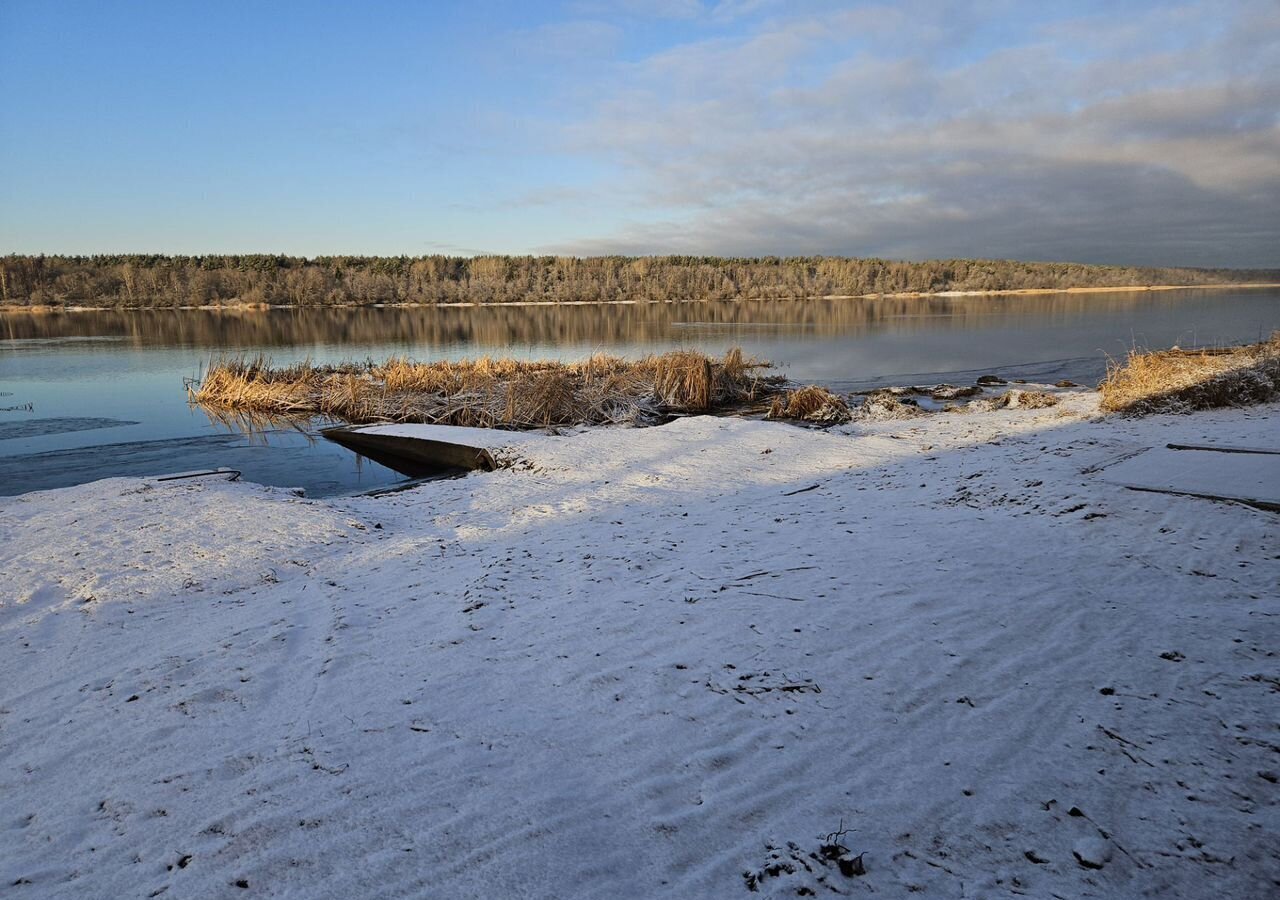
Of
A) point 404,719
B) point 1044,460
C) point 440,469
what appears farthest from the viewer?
point 440,469

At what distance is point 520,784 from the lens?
3.07 metres

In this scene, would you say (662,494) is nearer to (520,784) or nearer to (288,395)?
(520,784)

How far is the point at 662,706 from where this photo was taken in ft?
12.1

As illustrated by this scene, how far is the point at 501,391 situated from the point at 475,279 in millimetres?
115438

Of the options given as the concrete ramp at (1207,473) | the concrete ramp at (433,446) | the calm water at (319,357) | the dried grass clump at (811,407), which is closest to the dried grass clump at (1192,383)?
the concrete ramp at (1207,473)

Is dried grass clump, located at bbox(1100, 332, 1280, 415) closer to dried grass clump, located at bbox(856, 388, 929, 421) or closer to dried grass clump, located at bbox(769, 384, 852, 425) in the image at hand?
→ dried grass clump, located at bbox(856, 388, 929, 421)

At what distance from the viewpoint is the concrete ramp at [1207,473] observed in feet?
19.5

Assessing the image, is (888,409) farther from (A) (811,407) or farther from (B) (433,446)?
(B) (433,446)

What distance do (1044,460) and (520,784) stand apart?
8.07 metres

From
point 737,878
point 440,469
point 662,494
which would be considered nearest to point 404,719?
point 737,878

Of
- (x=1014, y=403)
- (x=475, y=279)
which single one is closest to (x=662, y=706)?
(x=1014, y=403)

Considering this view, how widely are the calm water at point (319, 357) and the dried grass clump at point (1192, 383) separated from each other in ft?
33.2

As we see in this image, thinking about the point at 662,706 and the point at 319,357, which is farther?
the point at 319,357

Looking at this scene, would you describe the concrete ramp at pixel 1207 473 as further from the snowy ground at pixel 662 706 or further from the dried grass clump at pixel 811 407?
the dried grass clump at pixel 811 407
